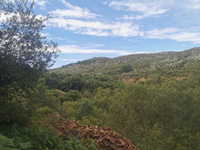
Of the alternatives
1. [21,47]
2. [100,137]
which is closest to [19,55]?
[21,47]

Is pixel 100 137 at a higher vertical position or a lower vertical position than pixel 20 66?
lower

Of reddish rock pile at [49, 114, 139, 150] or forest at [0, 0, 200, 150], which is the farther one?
reddish rock pile at [49, 114, 139, 150]

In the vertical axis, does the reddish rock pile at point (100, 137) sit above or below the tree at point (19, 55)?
below

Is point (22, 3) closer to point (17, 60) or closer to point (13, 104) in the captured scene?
point (17, 60)

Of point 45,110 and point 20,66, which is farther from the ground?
point 20,66

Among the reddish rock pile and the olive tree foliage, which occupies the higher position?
the olive tree foliage

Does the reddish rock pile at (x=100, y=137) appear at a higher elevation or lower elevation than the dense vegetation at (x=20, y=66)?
lower

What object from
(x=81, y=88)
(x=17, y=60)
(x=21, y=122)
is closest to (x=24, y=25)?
(x=17, y=60)

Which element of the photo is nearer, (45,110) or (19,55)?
(19,55)

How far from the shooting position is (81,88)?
69.9 meters

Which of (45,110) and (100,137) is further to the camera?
(45,110)

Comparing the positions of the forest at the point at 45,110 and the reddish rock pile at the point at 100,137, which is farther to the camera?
the reddish rock pile at the point at 100,137

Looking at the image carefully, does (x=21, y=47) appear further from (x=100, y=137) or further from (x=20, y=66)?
(x=100, y=137)

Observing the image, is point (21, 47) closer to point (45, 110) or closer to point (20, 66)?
point (20, 66)
